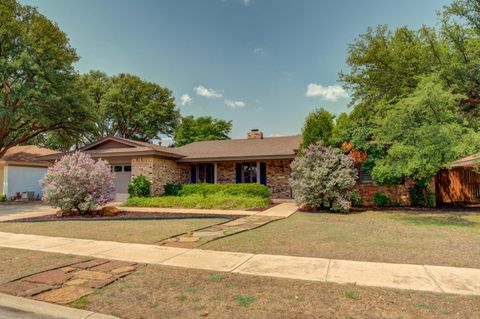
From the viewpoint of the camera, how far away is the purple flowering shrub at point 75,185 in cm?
1149

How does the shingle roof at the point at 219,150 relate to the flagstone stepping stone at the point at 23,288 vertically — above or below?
Result: above

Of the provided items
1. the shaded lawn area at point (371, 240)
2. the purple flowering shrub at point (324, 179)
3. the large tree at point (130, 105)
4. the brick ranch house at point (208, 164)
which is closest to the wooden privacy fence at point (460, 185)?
the brick ranch house at point (208, 164)

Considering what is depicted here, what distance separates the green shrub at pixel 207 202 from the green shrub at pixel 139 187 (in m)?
0.60

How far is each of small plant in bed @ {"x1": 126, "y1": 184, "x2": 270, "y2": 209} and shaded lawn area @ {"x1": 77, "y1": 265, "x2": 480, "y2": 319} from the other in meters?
9.57

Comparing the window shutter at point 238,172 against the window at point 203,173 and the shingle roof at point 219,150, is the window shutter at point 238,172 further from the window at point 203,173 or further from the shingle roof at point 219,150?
the window at point 203,173

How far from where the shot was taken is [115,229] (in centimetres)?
857

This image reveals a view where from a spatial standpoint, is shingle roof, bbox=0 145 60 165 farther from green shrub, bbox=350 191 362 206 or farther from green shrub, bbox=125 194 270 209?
green shrub, bbox=350 191 362 206

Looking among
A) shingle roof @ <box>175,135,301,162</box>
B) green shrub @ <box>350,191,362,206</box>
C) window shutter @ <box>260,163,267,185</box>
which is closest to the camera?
green shrub @ <box>350,191,362,206</box>

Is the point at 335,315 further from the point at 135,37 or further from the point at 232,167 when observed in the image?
the point at 135,37

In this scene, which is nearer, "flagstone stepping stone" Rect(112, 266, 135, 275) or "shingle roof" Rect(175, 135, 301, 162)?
"flagstone stepping stone" Rect(112, 266, 135, 275)

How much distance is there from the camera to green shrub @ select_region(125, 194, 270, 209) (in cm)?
1373

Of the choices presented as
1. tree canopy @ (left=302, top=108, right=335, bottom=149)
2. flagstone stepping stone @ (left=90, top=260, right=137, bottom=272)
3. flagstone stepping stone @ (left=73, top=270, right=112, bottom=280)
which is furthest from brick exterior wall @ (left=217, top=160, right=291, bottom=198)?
flagstone stepping stone @ (left=73, top=270, right=112, bottom=280)

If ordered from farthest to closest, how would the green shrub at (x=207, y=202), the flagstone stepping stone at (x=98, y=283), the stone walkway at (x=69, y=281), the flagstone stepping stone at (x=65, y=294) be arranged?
the green shrub at (x=207, y=202) < the flagstone stepping stone at (x=98, y=283) < the stone walkway at (x=69, y=281) < the flagstone stepping stone at (x=65, y=294)

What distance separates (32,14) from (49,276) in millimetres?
24537
